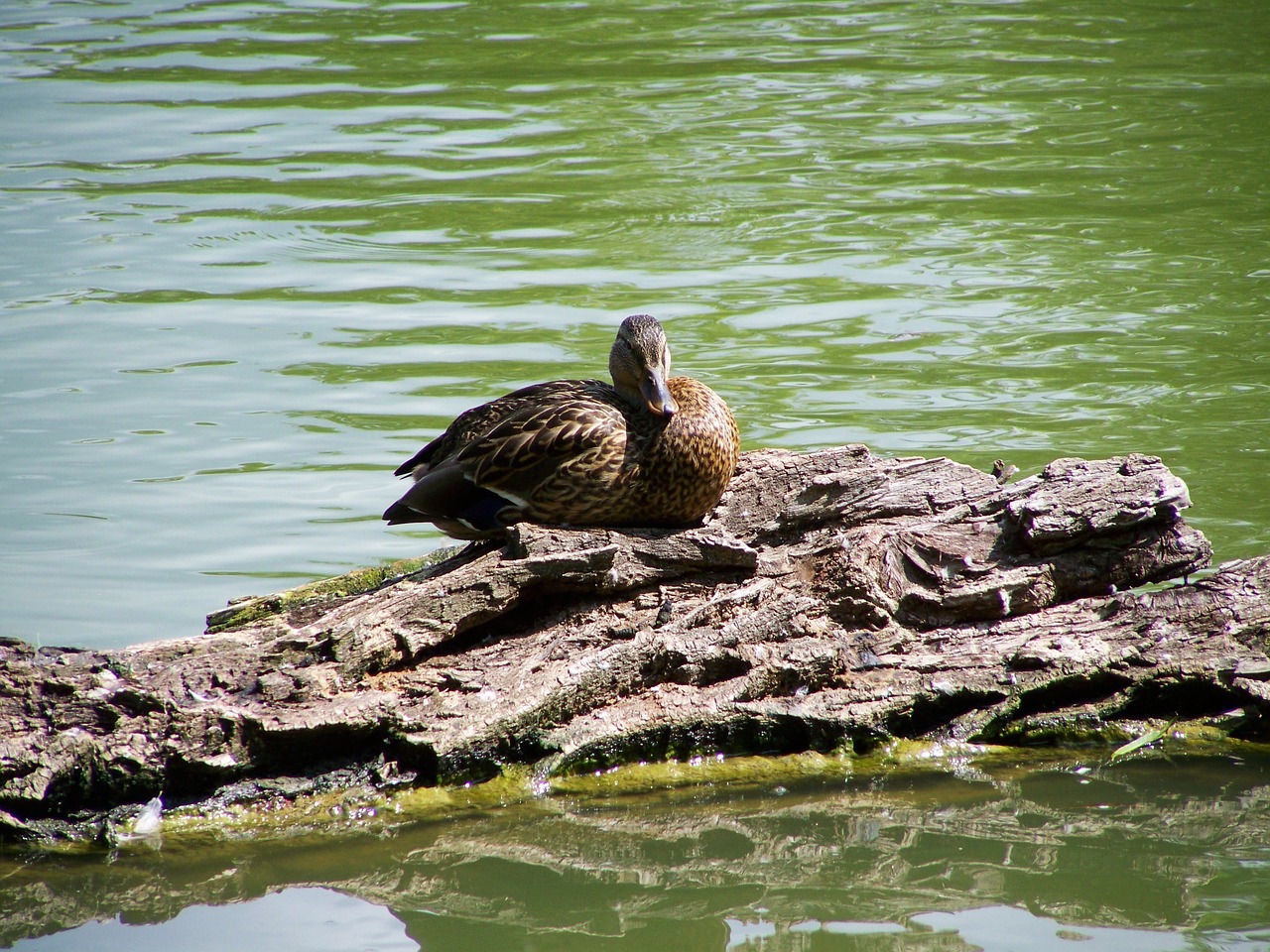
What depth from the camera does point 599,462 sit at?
4938mm

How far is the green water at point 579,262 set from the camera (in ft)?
23.8

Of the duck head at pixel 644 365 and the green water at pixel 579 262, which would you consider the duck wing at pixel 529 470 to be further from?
the green water at pixel 579 262

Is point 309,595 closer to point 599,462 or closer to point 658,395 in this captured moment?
point 599,462

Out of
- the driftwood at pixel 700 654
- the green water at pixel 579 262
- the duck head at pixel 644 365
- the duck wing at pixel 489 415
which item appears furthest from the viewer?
the green water at pixel 579 262

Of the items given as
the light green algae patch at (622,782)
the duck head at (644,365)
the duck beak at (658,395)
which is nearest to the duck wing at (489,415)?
the duck head at (644,365)

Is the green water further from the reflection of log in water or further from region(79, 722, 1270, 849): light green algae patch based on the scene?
region(79, 722, 1270, 849): light green algae patch

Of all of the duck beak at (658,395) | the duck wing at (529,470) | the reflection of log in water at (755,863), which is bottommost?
the reflection of log in water at (755,863)

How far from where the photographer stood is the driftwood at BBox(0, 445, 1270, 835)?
4.03 metres

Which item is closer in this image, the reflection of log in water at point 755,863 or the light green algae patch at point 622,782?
the reflection of log in water at point 755,863

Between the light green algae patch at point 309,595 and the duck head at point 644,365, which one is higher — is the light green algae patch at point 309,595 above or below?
below

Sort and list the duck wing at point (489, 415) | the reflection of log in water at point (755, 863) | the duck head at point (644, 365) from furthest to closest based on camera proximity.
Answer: the duck wing at point (489, 415) → the duck head at point (644, 365) → the reflection of log in water at point (755, 863)

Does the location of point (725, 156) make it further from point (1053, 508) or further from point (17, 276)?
point (1053, 508)

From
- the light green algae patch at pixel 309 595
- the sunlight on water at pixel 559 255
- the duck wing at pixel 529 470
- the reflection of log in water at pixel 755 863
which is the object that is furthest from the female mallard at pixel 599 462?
the sunlight on water at pixel 559 255

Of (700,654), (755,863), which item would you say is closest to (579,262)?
(700,654)
